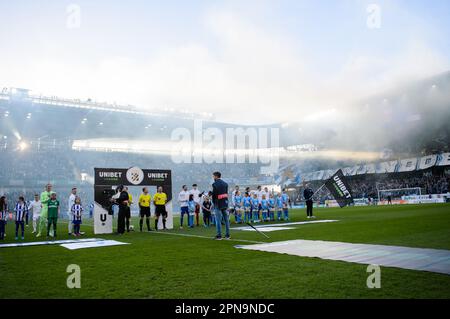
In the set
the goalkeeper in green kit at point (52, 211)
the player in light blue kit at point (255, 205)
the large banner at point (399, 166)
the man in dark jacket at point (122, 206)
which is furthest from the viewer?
the large banner at point (399, 166)

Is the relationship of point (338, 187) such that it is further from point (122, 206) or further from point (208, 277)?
point (208, 277)

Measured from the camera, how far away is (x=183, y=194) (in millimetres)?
17062

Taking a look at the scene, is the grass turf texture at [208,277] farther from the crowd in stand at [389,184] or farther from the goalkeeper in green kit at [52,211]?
the crowd in stand at [389,184]

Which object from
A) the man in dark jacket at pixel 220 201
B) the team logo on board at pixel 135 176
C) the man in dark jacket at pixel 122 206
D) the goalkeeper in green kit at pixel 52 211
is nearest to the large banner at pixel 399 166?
the team logo on board at pixel 135 176

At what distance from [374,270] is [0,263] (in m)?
7.00

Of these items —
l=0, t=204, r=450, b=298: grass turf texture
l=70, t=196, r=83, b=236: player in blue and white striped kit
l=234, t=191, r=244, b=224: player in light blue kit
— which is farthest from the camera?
l=234, t=191, r=244, b=224: player in light blue kit

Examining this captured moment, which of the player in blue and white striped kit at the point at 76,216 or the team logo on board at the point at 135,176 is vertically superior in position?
the team logo on board at the point at 135,176

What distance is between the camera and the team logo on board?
16.0m

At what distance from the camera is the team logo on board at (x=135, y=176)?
1598cm

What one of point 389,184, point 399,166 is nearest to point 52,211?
point 399,166

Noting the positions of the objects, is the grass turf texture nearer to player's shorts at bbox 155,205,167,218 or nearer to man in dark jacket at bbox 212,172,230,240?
man in dark jacket at bbox 212,172,230,240

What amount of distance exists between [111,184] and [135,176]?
1155 mm

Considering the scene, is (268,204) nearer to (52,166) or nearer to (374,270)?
(374,270)

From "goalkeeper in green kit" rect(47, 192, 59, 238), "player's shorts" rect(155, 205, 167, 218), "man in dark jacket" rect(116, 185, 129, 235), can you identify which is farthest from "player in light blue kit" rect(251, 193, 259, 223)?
"goalkeeper in green kit" rect(47, 192, 59, 238)
